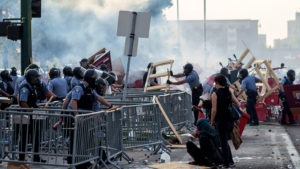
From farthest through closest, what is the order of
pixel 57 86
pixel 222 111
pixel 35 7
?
pixel 35 7, pixel 57 86, pixel 222 111

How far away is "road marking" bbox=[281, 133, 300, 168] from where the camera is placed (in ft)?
51.5

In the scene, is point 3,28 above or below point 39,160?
above

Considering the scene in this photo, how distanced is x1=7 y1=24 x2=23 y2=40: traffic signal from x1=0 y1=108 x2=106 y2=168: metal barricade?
Result: 6215mm

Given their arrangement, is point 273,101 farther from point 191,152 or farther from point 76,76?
point 191,152

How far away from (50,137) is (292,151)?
232 inches

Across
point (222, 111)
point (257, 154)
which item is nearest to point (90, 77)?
point (222, 111)

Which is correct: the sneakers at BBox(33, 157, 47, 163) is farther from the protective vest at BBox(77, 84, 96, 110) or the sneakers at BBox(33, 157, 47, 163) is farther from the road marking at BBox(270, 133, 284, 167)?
the road marking at BBox(270, 133, 284, 167)

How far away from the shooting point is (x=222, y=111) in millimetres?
15641

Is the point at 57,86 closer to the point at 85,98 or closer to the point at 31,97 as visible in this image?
the point at 31,97

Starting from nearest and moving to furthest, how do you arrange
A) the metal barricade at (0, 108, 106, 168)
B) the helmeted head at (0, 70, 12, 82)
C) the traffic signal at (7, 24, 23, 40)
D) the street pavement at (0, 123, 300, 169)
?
1. the metal barricade at (0, 108, 106, 168)
2. the street pavement at (0, 123, 300, 169)
3. the traffic signal at (7, 24, 23, 40)
4. the helmeted head at (0, 70, 12, 82)

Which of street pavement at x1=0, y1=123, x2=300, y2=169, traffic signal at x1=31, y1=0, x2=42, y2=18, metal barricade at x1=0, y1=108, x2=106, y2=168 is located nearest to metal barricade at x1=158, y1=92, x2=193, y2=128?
street pavement at x1=0, y1=123, x2=300, y2=169

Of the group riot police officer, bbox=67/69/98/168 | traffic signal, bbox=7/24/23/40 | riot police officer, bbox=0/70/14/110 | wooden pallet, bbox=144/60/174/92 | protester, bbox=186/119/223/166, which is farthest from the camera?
wooden pallet, bbox=144/60/174/92

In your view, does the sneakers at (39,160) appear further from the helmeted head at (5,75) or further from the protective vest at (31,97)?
the helmeted head at (5,75)

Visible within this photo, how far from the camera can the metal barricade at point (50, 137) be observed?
44.2 feet
